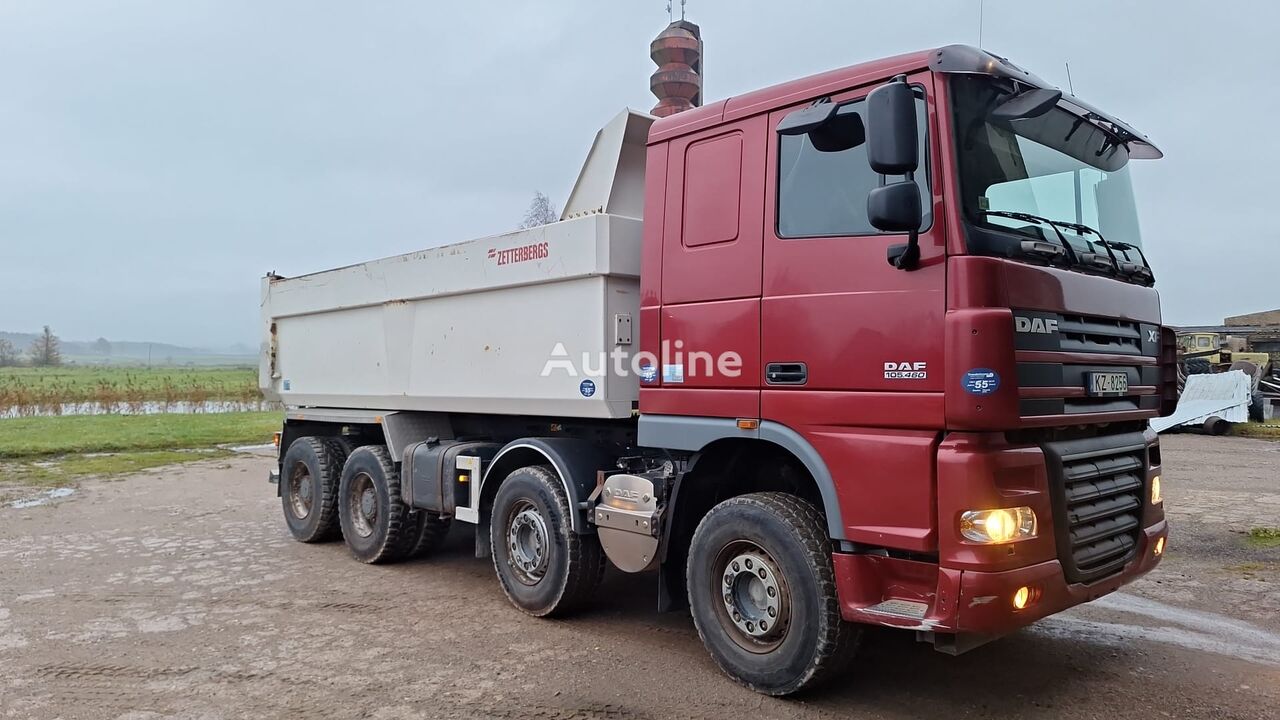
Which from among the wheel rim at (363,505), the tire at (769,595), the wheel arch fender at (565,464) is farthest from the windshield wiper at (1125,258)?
the wheel rim at (363,505)

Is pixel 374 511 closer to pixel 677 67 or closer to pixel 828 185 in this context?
pixel 677 67

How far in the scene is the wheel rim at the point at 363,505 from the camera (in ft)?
24.8

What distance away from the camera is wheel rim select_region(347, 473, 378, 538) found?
298 inches

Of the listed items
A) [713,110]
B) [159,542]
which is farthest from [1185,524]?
[159,542]

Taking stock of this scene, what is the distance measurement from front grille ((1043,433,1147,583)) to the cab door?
63 cm

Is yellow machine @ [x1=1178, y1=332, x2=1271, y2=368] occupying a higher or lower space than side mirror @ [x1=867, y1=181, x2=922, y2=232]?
higher

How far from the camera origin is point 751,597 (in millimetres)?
4461

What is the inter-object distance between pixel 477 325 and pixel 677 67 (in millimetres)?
3459

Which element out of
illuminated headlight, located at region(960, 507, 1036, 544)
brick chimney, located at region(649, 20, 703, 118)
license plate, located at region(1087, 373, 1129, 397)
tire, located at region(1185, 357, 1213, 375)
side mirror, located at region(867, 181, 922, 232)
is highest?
brick chimney, located at region(649, 20, 703, 118)

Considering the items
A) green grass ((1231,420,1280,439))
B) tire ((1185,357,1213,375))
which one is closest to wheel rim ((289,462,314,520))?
green grass ((1231,420,1280,439))

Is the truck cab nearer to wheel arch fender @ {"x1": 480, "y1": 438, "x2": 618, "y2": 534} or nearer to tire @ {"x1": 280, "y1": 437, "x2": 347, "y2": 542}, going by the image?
wheel arch fender @ {"x1": 480, "y1": 438, "x2": 618, "y2": 534}

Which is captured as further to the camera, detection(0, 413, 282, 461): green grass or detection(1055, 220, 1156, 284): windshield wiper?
detection(0, 413, 282, 461): green grass

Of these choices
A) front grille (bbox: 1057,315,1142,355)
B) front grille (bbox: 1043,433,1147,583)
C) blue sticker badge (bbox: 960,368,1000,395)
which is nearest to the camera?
blue sticker badge (bbox: 960,368,1000,395)

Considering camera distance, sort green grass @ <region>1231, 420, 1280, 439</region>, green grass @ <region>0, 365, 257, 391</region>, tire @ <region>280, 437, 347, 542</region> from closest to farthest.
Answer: tire @ <region>280, 437, 347, 542</region>, green grass @ <region>1231, 420, 1280, 439</region>, green grass @ <region>0, 365, 257, 391</region>
